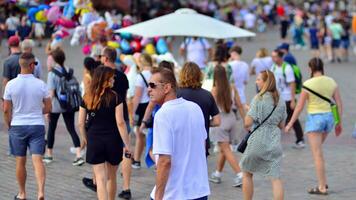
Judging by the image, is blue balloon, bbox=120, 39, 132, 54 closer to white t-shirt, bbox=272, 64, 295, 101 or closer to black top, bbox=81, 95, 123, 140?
white t-shirt, bbox=272, 64, 295, 101

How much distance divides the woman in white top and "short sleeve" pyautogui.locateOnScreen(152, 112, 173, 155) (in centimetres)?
489

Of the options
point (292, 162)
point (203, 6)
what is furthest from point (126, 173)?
point (203, 6)

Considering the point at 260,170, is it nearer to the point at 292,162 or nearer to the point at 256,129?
the point at 256,129

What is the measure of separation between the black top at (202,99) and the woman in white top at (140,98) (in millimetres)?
2030

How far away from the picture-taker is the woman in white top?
11.1 m

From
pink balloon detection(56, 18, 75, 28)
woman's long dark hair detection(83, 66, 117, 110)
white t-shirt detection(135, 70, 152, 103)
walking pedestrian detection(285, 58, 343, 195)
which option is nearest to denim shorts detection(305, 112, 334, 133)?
walking pedestrian detection(285, 58, 343, 195)

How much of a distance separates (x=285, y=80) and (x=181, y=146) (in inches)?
287

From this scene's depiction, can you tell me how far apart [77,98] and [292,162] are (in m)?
3.24

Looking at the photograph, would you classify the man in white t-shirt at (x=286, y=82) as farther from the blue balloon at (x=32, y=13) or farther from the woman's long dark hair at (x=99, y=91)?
the woman's long dark hair at (x=99, y=91)

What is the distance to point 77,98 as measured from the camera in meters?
11.3

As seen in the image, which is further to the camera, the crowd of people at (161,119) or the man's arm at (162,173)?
the crowd of people at (161,119)

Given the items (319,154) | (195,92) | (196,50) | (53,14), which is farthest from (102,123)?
(196,50)

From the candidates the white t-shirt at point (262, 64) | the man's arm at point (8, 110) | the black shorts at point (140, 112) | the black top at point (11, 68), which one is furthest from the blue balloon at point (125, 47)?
the man's arm at point (8, 110)

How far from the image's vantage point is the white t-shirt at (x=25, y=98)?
882 centimetres
